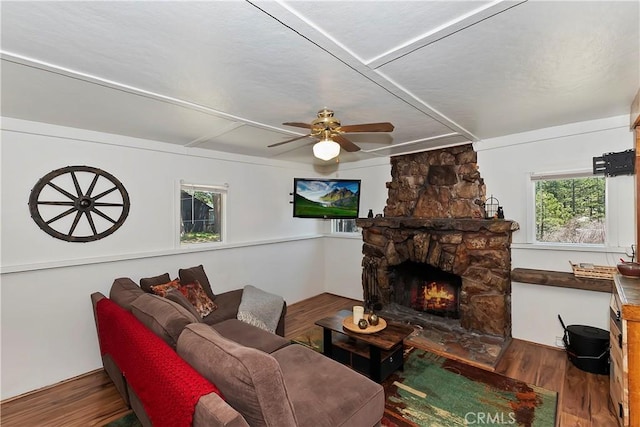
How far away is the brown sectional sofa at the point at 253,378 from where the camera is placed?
3.96 feet

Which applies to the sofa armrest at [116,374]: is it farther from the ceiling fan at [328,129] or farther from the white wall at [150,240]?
the ceiling fan at [328,129]

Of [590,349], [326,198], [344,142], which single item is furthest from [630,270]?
[326,198]

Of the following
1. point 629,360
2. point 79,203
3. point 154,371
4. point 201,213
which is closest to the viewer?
point 154,371

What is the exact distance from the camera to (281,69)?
1.78 meters

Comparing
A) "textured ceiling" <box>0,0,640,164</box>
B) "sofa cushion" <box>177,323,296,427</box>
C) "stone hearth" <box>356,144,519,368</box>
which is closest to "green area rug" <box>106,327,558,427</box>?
"stone hearth" <box>356,144,519,368</box>

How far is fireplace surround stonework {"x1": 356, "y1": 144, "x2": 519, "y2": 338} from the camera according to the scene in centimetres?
341

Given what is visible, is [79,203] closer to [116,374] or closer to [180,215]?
[180,215]

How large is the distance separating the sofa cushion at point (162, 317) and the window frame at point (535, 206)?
149 inches

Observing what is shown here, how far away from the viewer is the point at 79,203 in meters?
2.85

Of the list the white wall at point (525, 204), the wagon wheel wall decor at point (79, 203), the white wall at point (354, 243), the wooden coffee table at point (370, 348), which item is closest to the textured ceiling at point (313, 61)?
Answer: the white wall at point (525, 204)

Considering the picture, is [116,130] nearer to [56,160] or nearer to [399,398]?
[56,160]

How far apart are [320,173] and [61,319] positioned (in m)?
4.13

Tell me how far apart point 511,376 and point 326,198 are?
332cm

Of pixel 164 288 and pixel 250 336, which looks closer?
pixel 250 336
